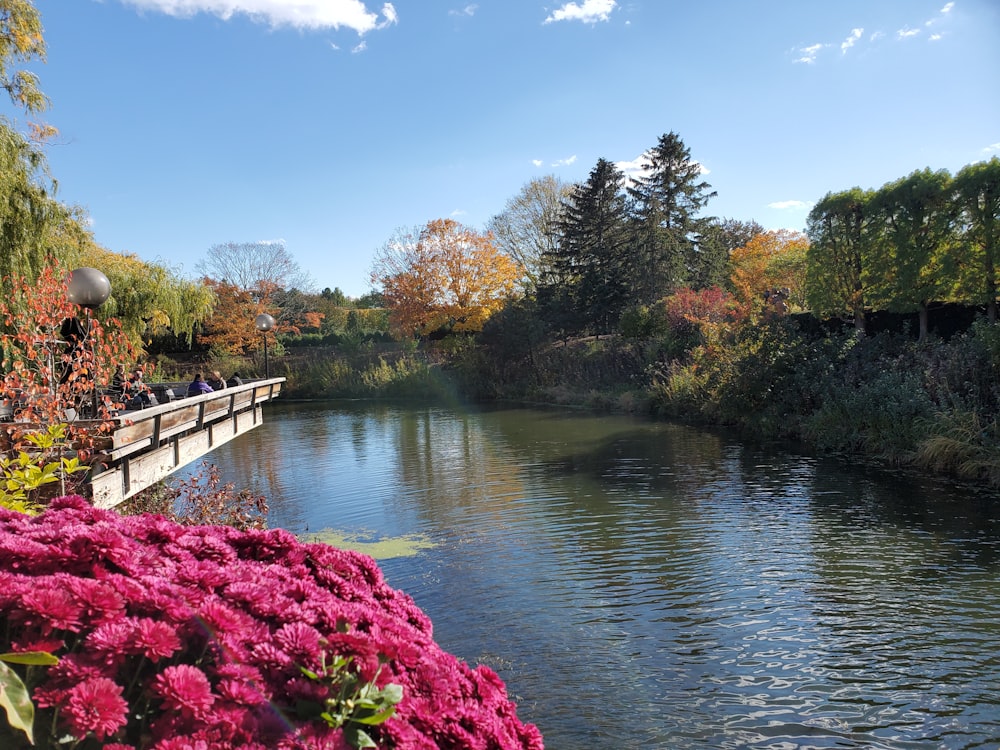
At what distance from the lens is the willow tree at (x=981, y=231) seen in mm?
14055

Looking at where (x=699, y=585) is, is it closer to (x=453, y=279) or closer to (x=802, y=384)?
(x=802, y=384)

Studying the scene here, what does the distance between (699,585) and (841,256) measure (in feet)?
43.7

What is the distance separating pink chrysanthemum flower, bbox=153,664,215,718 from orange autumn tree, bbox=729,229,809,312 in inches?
1082

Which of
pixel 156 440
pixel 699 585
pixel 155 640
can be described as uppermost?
pixel 155 640

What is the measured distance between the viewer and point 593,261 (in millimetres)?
35219

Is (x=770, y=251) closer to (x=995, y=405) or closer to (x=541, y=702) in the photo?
(x=995, y=405)

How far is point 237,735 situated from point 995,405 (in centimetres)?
1351

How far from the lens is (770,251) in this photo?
36.6 metres

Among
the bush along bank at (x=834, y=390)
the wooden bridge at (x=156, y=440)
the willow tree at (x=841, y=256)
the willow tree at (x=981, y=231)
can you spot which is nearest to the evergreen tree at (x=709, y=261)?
the bush along bank at (x=834, y=390)

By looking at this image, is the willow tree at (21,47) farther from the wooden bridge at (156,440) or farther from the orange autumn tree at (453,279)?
the orange autumn tree at (453,279)

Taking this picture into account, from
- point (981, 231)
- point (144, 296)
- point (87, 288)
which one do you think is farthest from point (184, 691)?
point (981, 231)

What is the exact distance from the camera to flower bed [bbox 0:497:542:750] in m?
1.70

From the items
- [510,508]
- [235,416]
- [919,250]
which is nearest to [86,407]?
[235,416]

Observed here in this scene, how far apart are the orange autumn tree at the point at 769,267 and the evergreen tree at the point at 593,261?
5.38 meters
